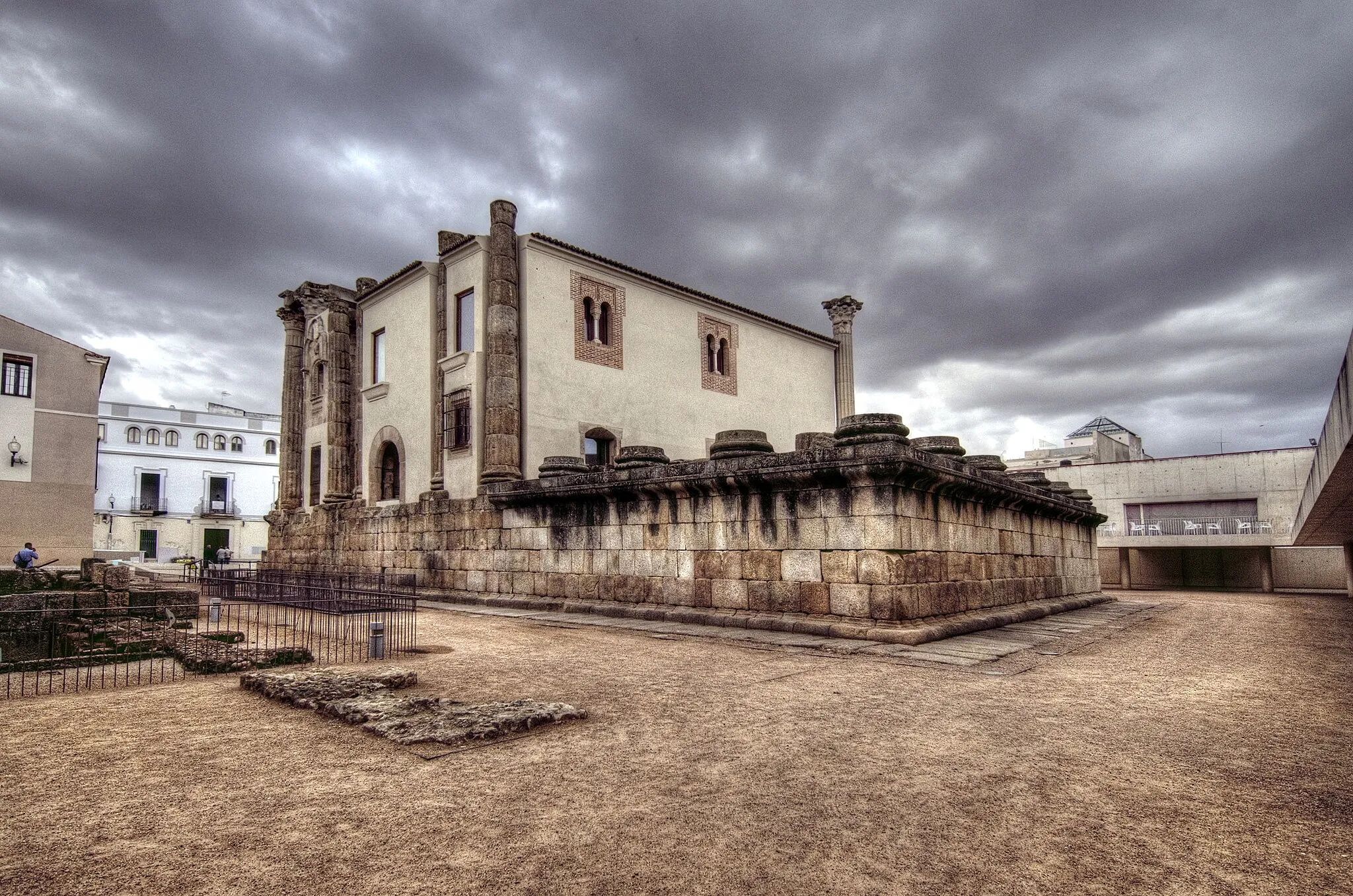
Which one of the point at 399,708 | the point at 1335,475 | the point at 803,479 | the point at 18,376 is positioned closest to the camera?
the point at 399,708

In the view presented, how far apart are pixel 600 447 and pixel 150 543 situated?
32276 mm

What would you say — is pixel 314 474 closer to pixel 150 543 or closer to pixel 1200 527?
pixel 150 543

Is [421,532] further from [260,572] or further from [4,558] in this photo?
[4,558]

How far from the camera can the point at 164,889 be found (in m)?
2.44

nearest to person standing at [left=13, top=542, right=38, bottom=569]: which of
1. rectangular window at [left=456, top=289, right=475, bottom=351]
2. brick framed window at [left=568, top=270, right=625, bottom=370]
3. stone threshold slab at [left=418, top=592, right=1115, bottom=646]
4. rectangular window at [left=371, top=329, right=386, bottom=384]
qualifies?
rectangular window at [left=371, top=329, right=386, bottom=384]

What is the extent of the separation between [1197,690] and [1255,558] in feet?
91.8

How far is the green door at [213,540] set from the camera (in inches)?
1528

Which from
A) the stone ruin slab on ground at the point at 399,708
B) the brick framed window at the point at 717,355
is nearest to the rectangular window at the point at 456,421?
the brick framed window at the point at 717,355

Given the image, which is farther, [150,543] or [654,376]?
[150,543]

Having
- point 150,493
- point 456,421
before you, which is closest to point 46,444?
point 456,421

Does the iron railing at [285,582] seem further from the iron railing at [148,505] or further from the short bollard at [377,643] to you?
the iron railing at [148,505]

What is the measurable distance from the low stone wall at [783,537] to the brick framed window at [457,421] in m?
1.82

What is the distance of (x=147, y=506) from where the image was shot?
123 ft

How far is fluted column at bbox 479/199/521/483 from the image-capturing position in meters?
15.5
